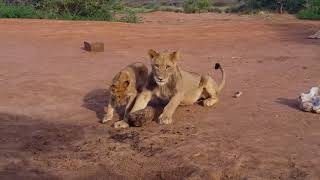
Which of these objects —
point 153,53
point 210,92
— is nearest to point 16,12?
point 210,92

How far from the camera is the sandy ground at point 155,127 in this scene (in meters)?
5.12

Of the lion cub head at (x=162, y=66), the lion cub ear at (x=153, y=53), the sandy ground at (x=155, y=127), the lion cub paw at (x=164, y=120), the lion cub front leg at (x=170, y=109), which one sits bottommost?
the sandy ground at (x=155, y=127)

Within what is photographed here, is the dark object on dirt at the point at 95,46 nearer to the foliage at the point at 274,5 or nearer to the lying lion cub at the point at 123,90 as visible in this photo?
the lying lion cub at the point at 123,90

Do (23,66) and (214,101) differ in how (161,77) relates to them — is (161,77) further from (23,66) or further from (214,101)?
(23,66)

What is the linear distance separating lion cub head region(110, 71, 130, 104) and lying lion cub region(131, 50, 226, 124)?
0.19 meters

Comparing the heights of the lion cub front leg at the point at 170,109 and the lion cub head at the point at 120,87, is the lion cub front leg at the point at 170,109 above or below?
below

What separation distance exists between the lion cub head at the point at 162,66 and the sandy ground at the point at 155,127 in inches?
20.4

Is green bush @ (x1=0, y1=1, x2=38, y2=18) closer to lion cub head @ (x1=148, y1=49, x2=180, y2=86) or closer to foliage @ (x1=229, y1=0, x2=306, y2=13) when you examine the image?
lion cub head @ (x1=148, y1=49, x2=180, y2=86)

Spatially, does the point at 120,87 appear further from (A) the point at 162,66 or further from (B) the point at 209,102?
(B) the point at 209,102

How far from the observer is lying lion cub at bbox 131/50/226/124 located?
256 inches

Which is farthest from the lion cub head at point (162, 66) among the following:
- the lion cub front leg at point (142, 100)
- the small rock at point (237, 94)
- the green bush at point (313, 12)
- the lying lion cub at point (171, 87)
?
the green bush at point (313, 12)

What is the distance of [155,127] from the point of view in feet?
20.8

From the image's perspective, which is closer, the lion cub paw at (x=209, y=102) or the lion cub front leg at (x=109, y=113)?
the lion cub front leg at (x=109, y=113)


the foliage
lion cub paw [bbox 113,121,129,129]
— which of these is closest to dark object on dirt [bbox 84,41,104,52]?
lion cub paw [bbox 113,121,129,129]
